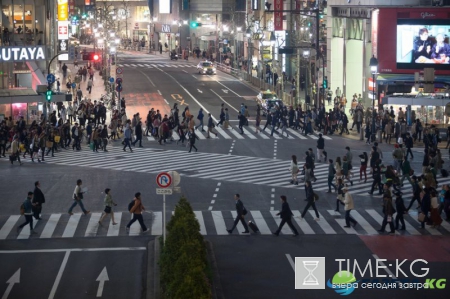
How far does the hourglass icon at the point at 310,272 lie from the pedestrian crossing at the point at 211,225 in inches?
165

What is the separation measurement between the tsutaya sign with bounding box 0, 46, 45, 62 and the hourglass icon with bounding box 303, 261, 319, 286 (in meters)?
35.4

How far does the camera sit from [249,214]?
3066 cm

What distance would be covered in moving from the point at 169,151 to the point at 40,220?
16.6 metres

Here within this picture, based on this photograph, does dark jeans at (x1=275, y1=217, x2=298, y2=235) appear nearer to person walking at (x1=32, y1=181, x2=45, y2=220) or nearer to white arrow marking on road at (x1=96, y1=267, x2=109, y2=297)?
white arrow marking on road at (x1=96, y1=267, x2=109, y2=297)

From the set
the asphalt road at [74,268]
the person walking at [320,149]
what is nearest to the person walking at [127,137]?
the person walking at [320,149]

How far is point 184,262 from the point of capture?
58.3ft

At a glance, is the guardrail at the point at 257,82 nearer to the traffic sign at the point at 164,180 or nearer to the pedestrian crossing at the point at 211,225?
the pedestrian crossing at the point at 211,225

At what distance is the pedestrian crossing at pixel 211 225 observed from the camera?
91.5 feet

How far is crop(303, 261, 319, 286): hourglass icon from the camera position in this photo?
21.9 meters

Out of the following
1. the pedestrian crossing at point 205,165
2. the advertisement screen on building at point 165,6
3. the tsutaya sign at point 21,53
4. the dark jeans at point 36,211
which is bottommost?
the pedestrian crossing at point 205,165

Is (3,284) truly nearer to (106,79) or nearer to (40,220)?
(40,220)

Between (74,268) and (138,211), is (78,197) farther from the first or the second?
(74,268)

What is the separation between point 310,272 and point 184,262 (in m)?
5.99

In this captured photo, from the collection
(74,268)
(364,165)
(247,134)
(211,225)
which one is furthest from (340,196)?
(247,134)
